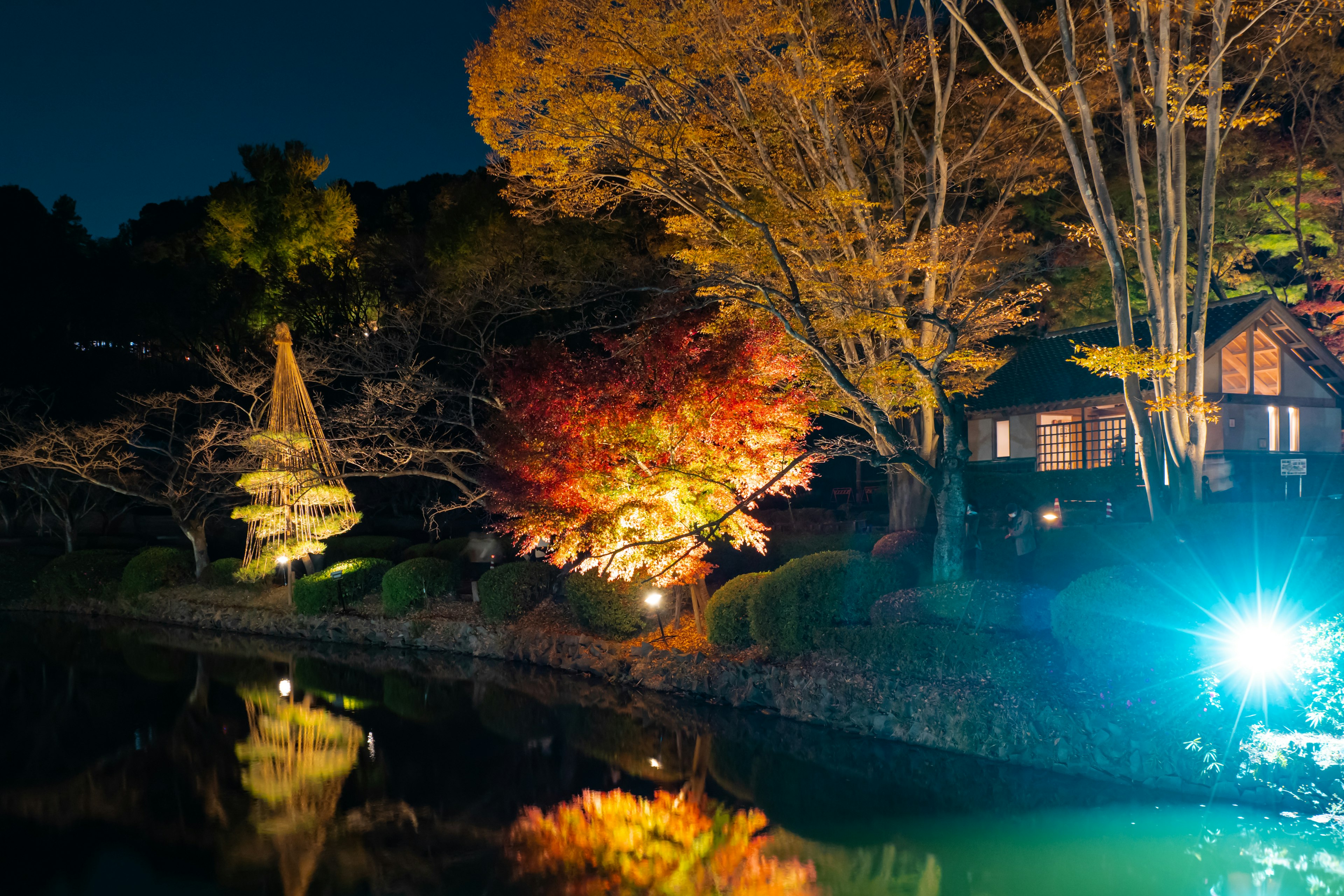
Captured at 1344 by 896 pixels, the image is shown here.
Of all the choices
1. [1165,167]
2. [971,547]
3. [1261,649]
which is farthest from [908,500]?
[1261,649]

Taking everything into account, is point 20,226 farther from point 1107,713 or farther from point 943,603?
point 1107,713

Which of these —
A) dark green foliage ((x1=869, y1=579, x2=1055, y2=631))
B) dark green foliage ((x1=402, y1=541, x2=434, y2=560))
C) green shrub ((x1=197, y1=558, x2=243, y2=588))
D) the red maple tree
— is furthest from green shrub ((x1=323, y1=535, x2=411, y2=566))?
dark green foliage ((x1=869, y1=579, x2=1055, y2=631))

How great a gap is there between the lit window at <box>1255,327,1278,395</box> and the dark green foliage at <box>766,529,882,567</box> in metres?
11.6

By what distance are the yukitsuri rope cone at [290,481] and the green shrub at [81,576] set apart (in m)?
8.09

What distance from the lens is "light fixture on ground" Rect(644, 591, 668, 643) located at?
1395cm

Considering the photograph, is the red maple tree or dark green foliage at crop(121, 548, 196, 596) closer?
the red maple tree

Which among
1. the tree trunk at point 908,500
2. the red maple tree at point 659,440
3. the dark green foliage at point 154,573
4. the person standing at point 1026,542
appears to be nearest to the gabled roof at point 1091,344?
the tree trunk at point 908,500

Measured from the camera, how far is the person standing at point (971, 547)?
11.8m

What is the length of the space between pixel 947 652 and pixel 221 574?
18578 mm

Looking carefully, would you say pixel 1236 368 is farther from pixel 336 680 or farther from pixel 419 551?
pixel 336 680

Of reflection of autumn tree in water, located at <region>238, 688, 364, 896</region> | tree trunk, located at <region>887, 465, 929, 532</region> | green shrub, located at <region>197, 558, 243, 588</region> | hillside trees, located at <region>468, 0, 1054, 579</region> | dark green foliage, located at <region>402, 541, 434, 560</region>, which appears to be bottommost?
reflection of autumn tree in water, located at <region>238, 688, 364, 896</region>

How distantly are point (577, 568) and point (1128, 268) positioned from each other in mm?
15921

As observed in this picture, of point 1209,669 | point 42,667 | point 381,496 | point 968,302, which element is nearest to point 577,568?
point 968,302

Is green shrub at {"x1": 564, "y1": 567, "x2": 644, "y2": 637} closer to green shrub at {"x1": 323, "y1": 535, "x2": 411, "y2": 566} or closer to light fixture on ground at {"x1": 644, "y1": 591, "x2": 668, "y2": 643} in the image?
light fixture on ground at {"x1": 644, "y1": 591, "x2": 668, "y2": 643}
